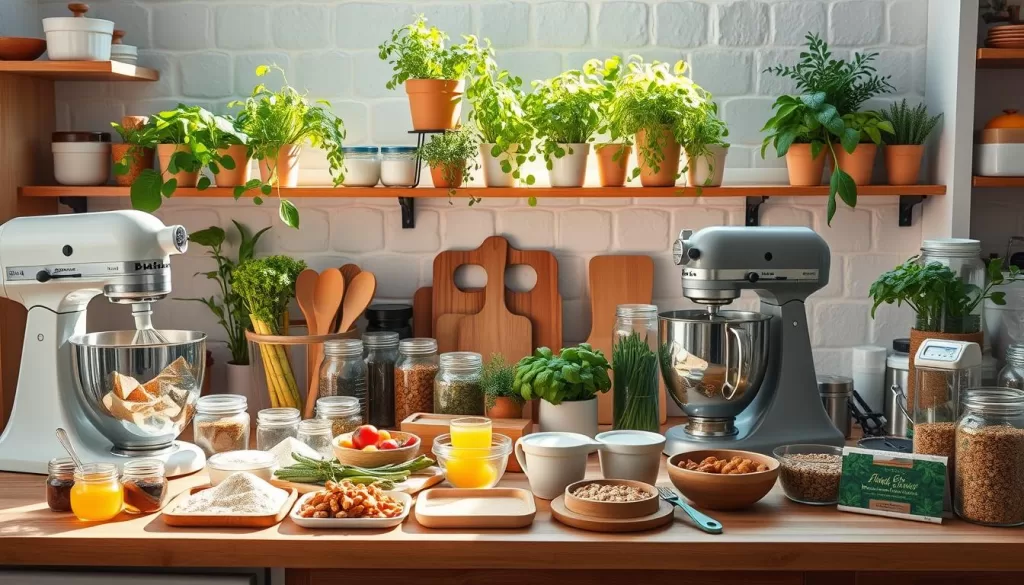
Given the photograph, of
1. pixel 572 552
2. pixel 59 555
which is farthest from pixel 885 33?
pixel 59 555

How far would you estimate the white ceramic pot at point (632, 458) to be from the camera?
2.11 meters

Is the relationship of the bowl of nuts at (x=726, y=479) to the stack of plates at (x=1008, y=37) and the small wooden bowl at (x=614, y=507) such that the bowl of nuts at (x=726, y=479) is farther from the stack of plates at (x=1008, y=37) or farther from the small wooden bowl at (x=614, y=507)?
the stack of plates at (x=1008, y=37)

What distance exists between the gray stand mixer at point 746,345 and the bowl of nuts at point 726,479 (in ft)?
0.71

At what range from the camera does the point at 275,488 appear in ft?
6.78

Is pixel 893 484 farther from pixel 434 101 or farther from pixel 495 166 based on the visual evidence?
pixel 434 101

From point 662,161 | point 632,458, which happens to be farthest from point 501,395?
point 662,161

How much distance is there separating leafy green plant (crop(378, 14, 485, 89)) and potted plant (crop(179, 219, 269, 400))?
59 cm

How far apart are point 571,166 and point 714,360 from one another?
581 millimetres

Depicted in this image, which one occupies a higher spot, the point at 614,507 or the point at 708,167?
the point at 708,167

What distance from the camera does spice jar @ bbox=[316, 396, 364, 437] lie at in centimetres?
238

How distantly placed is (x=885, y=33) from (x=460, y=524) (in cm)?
163

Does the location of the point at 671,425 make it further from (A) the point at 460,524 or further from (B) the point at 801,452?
(A) the point at 460,524

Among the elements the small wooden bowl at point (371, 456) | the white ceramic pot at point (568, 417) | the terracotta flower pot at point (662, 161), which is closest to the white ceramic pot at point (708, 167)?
the terracotta flower pot at point (662, 161)

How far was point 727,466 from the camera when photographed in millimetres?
2039
